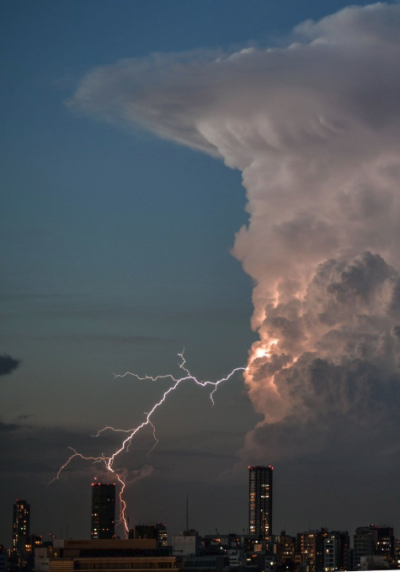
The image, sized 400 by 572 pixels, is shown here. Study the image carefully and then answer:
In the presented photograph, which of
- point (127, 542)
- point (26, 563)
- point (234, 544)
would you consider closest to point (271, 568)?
point (234, 544)

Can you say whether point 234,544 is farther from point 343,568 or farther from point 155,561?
point 155,561

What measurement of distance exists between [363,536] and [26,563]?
801 inches

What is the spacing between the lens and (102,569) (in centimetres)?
2997

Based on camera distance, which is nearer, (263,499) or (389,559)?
(389,559)

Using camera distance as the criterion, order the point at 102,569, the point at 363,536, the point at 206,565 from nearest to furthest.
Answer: the point at 102,569 < the point at 206,565 < the point at 363,536

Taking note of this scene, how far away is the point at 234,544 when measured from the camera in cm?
5041

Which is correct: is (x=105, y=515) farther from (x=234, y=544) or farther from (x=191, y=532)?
(x=234, y=544)

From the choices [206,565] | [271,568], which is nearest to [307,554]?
[271,568]

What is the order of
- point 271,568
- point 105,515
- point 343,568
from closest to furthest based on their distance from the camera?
Result: point 105,515
point 271,568
point 343,568

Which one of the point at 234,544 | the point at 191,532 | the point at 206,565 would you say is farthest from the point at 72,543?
the point at 234,544

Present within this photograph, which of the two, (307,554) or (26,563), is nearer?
(26,563)

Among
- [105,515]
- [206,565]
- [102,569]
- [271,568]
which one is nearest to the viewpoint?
[102,569]

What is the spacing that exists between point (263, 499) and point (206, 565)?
17521 millimetres

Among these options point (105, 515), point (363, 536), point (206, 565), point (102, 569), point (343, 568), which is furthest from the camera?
point (363, 536)
